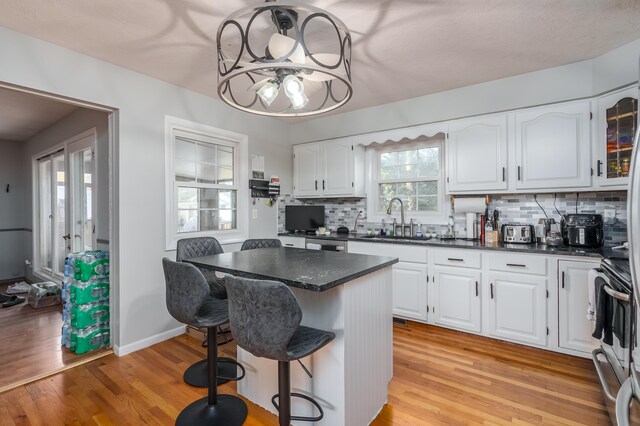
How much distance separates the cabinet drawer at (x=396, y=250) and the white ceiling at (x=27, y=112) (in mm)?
3533

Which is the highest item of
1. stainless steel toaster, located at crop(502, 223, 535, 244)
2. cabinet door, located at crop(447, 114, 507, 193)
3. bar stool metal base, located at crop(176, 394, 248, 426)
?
cabinet door, located at crop(447, 114, 507, 193)

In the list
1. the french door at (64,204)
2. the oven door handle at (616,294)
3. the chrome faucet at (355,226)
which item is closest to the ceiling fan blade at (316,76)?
the oven door handle at (616,294)

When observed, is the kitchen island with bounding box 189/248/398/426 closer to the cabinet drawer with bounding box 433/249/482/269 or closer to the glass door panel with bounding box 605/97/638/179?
the cabinet drawer with bounding box 433/249/482/269

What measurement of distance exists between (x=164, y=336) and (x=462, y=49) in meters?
3.66

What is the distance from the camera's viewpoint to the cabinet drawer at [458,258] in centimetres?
293

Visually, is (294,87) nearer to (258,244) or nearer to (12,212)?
(258,244)

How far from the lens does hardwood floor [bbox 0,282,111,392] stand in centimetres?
238

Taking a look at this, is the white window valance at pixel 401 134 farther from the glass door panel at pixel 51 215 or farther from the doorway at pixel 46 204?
the glass door panel at pixel 51 215

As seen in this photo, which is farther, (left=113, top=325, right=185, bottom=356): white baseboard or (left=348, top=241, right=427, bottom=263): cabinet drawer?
(left=348, top=241, right=427, bottom=263): cabinet drawer

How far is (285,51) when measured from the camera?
5.49ft

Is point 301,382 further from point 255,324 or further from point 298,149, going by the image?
point 298,149

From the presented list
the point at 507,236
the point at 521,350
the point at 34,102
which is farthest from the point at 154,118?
the point at 521,350

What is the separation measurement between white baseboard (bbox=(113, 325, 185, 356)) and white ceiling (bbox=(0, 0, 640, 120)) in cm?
246

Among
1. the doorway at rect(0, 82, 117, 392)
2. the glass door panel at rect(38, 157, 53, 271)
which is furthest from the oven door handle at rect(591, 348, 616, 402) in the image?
the glass door panel at rect(38, 157, 53, 271)
